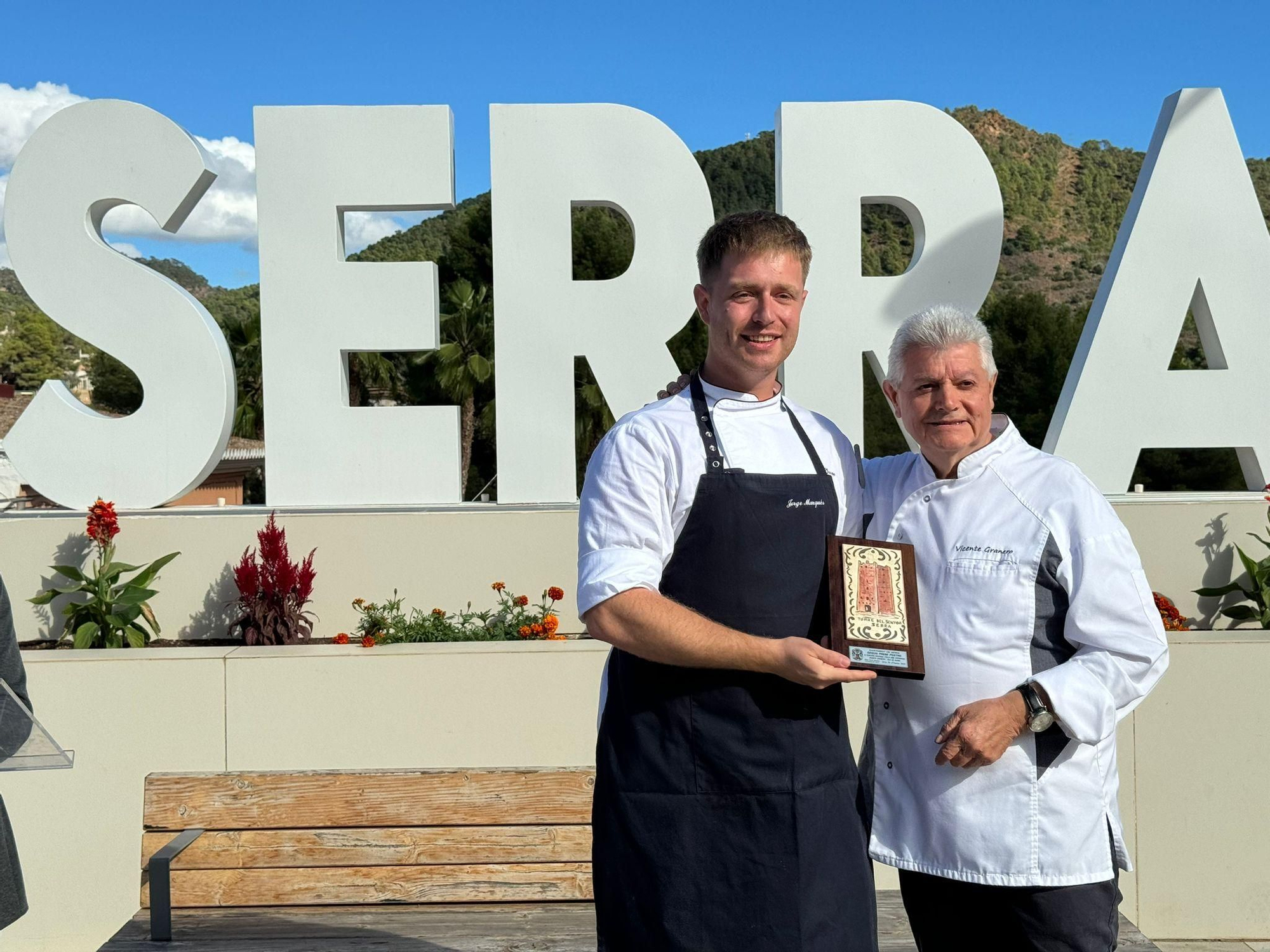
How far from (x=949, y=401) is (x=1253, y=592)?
181 inches

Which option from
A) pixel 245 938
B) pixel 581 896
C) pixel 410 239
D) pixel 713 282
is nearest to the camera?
pixel 713 282

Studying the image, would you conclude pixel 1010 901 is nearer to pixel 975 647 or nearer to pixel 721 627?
pixel 975 647

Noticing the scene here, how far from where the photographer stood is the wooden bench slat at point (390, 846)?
10.7 feet

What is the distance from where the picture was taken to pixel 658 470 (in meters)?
1.89

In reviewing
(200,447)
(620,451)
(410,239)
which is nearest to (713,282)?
(620,451)

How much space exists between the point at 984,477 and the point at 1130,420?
451cm

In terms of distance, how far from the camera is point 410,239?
55.5 m

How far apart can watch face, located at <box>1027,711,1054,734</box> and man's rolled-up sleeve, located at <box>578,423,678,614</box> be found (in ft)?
2.12

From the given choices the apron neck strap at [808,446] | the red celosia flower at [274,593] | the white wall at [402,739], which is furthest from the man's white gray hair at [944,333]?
the red celosia flower at [274,593]

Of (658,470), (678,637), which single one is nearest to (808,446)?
(658,470)

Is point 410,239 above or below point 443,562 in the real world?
above

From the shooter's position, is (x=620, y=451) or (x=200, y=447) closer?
(x=620, y=451)

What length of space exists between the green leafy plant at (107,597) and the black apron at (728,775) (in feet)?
13.7

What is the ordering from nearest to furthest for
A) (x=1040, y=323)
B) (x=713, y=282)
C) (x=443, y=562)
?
(x=713, y=282) < (x=443, y=562) < (x=1040, y=323)
